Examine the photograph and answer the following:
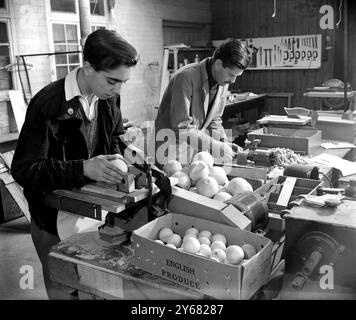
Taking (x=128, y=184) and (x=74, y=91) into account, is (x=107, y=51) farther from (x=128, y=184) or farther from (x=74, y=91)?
(x=128, y=184)

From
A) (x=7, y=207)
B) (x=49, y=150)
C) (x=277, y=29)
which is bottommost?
(x=7, y=207)

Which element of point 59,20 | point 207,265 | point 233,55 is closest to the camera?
point 207,265

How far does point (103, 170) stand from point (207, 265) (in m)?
0.51

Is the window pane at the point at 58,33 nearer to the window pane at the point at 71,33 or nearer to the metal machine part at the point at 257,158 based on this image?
the window pane at the point at 71,33

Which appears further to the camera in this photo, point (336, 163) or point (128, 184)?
point (336, 163)

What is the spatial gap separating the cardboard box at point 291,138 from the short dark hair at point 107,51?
1.53m

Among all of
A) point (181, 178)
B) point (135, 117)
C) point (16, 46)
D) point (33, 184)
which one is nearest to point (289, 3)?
point (135, 117)

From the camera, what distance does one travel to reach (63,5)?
187 inches

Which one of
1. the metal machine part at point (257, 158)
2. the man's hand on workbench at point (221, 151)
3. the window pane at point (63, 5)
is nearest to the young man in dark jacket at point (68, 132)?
the man's hand on workbench at point (221, 151)

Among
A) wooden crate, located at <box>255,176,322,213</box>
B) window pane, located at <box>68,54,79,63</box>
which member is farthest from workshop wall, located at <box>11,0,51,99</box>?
wooden crate, located at <box>255,176,322,213</box>

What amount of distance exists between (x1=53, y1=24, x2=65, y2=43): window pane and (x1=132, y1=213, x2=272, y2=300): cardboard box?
3.90 metres

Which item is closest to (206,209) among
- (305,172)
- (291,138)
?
(305,172)

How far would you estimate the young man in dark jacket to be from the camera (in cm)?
141

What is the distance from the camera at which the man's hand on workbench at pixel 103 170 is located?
1404 mm
